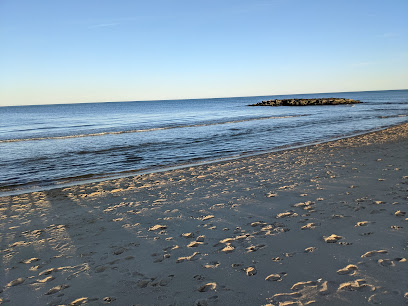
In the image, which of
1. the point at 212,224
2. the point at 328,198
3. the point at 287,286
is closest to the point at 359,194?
the point at 328,198

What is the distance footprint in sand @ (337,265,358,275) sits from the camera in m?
3.72

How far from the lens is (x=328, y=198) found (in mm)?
6855

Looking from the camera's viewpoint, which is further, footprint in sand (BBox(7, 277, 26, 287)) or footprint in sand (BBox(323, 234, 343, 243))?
footprint in sand (BBox(323, 234, 343, 243))

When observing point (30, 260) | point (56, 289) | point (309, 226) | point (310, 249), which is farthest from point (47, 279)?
point (309, 226)

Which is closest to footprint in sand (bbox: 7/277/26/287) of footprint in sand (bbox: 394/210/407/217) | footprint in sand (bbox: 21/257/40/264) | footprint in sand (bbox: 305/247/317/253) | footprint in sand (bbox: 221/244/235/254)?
footprint in sand (bbox: 21/257/40/264)

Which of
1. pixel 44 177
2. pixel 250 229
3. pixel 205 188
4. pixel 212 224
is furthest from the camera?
pixel 44 177

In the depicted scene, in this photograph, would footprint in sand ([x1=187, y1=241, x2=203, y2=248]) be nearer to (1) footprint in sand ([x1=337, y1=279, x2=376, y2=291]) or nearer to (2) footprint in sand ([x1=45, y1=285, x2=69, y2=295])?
(2) footprint in sand ([x1=45, y1=285, x2=69, y2=295])

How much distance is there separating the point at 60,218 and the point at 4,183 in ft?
19.4

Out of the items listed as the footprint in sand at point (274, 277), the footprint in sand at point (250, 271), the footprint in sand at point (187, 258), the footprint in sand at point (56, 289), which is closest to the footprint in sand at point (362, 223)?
the footprint in sand at point (274, 277)

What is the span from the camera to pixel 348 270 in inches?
149

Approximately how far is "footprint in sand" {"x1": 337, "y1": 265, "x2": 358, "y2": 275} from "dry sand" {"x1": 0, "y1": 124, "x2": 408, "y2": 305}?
35 millimetres

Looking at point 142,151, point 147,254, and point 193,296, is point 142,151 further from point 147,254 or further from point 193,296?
point 193,296

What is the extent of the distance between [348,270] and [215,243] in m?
1.98

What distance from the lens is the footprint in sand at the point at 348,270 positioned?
146 inches
